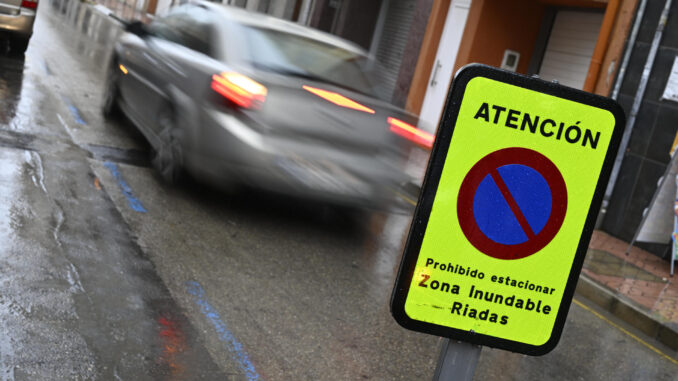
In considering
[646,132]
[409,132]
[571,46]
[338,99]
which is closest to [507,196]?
[338,99]

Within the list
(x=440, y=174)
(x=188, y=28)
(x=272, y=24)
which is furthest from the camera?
(x=188, y=28)

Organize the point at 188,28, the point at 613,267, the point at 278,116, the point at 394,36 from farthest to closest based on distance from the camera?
the point at 394,36 < the point at 613,267 < the point at 188,28 < the point at 278,116

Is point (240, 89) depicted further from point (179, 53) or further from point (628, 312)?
point (628, 312)

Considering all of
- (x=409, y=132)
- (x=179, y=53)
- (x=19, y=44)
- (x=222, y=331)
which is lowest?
(x=222, y=331)

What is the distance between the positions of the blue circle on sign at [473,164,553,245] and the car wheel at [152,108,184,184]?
5.27 meters

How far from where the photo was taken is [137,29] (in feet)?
28.1

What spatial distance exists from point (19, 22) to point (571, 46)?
30.9 feet

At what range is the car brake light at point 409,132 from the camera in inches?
258

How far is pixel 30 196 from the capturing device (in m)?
5.90

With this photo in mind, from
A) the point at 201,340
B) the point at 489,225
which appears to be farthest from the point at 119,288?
the point at 489,225

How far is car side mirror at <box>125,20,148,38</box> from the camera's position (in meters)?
8.47

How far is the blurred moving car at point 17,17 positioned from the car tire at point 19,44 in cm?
13

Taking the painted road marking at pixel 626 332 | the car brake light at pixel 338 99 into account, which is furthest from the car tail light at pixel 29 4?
the painted road marking at pixel 626 332

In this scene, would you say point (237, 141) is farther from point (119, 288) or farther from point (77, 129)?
point (77, 129)
